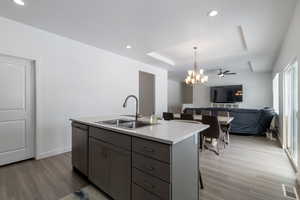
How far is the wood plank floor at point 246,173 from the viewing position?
73.2 inches

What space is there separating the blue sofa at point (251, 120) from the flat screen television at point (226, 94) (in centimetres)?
302

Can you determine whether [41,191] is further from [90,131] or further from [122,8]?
[122,8]

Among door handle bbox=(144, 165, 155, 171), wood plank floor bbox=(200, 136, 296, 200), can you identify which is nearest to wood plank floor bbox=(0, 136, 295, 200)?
wood plank floor bbox=(200, 136, 296, 200)

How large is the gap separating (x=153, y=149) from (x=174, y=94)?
30.0 feet

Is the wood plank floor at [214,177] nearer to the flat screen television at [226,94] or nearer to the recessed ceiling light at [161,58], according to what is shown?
the recessed ceiling light at [161,58]

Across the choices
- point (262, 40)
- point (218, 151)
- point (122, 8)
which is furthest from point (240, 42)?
point (122, 8)

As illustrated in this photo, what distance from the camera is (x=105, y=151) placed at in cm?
173

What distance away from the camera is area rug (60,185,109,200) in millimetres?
1758

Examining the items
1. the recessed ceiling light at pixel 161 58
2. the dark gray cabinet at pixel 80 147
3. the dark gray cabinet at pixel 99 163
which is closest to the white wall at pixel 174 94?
the recessed ceiling light at pixel 161 58

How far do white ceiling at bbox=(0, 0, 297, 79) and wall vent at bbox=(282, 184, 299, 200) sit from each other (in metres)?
2.61

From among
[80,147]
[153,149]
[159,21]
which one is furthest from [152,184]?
[159,21]

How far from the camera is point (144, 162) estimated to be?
4.37ft

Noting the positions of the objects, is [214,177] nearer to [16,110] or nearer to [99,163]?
[99,163]

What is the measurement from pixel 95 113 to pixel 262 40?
4.50 m
